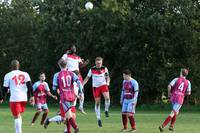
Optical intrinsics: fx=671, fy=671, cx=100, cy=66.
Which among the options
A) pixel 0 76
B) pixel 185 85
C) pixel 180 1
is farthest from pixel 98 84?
pixel 0 76

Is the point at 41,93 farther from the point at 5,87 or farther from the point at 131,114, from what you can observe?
the point at 5,87

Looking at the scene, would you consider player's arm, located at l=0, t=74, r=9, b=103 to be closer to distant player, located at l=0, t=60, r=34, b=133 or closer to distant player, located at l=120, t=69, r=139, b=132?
distant player, located at l=0, t=60, r=34, b=133

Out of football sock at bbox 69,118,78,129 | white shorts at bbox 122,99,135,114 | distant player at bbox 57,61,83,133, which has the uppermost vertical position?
distant player at bbox 57,61,83,133

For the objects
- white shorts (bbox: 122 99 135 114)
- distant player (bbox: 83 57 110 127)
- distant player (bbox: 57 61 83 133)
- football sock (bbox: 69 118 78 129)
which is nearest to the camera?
football sock (bbox: 69 118 78 129)

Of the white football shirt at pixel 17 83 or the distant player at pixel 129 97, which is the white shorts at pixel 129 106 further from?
the white football shirt at pixel 17 83

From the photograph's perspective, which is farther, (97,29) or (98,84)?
(97,29)

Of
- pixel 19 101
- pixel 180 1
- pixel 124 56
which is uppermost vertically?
pixel 180 1

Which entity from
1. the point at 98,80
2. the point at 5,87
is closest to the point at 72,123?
the point at 5,87

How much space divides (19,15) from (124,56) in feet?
55.0

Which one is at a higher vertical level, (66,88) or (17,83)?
(17,83)

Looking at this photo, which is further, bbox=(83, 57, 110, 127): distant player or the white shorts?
bbox=(83, 57, 110, 127): distant player

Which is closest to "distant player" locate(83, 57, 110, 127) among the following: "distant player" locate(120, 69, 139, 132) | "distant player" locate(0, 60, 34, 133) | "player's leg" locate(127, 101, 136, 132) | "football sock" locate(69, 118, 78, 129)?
"distant player" locate(120, 69, 139, 132)

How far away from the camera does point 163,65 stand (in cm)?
4766

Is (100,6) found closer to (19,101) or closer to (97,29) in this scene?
(97,29)
